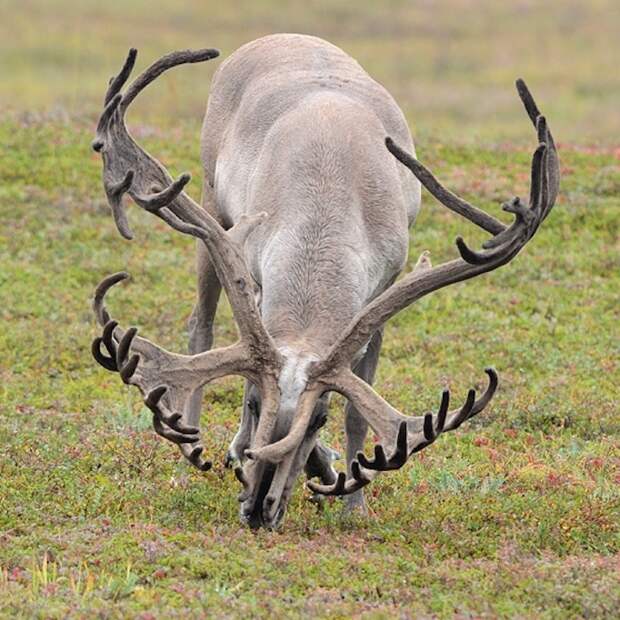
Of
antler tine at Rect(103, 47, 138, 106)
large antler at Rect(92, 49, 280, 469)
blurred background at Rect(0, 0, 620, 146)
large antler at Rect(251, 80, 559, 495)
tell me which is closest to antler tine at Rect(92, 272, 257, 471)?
large antler at Rect(92, 49, 280, 469)

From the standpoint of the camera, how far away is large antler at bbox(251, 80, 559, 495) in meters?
8.12

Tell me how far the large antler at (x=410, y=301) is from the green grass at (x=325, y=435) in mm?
585

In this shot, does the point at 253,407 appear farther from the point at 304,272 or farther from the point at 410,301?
the point at 410,301

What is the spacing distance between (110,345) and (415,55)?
43.7 metres

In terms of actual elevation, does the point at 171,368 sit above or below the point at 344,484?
above

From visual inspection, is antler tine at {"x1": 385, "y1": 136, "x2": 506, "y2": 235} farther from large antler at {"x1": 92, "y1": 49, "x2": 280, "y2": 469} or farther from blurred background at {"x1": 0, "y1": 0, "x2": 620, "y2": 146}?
blurred background at {"x1": 0, "y1": 0, "x2": 620, "y2": 146}

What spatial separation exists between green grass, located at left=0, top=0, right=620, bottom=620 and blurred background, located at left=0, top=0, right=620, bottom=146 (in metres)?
13.3

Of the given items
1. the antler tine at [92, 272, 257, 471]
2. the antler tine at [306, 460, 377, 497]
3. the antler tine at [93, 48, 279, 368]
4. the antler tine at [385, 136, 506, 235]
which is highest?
the antler tine at [385, 136, 506, 235]

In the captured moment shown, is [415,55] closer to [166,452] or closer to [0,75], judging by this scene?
[0,75]

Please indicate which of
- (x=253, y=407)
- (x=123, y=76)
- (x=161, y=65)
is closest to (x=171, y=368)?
(x=253, y=407)

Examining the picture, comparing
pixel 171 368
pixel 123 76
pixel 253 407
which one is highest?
pixel 123 76

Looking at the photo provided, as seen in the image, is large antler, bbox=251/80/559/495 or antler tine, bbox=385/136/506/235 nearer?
large antler, bbox=251/80/559/495

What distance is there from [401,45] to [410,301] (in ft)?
147

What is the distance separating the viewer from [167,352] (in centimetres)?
851
